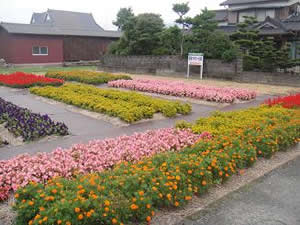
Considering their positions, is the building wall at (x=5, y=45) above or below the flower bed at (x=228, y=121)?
above

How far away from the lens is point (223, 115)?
8.56 meters

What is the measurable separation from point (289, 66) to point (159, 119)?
42.0 ft

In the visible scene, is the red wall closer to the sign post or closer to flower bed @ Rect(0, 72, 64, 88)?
flower bed @ Rect(0, 72, 64, 88)

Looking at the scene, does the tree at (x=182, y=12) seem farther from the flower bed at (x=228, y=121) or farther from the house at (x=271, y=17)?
the flower bed at (x=228, y=121)

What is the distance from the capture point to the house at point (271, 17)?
72.3 ft

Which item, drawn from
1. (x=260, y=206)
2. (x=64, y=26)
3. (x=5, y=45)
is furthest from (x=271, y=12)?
(x=260, y=206)

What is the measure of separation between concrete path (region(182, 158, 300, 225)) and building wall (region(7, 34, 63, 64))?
30057 mm

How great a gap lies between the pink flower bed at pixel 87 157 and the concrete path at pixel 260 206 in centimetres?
181

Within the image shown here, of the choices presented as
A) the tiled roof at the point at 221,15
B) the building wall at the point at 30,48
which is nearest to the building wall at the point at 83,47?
the building wall at the point at 30,48

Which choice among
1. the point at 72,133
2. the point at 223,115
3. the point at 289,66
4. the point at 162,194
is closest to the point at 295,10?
the point at 289,66

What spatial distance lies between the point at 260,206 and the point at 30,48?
31.1 metres

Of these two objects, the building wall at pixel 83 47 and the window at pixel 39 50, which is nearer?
the window at pixel 39 50

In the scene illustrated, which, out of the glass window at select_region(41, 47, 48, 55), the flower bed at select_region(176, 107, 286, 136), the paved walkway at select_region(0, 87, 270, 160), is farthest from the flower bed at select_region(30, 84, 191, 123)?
the glass window at select_region(41, 47, 48, 55)

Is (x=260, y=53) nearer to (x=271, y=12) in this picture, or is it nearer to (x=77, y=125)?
(x=271, y=12)
